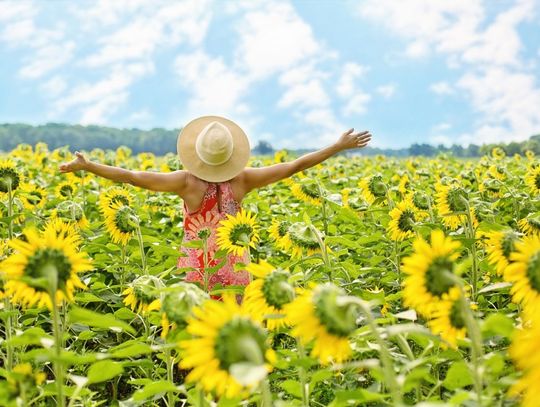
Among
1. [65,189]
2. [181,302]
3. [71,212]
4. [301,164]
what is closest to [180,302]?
[181,302]

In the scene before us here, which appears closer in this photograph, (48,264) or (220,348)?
(220,348)

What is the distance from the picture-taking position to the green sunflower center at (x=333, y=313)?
5.07 ft

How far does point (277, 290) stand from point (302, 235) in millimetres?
1103

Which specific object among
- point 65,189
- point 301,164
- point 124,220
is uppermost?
point 65,189

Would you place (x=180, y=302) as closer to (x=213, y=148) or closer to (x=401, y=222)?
(x=401, y=222)

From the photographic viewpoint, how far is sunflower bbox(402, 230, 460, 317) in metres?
1.65

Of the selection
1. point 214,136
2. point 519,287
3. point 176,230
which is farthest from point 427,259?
point 176,230

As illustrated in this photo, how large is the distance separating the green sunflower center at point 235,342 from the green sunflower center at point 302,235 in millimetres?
1410

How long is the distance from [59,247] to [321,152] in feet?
7.76

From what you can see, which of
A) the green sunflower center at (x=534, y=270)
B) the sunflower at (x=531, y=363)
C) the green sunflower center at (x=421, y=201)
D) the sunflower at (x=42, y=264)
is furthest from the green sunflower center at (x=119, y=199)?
the sunflower at (x=531, y=363)

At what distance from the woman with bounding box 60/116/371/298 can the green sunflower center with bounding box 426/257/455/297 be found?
2.19m

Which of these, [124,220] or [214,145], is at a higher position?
[214,145]

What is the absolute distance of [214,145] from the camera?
12.3 ft

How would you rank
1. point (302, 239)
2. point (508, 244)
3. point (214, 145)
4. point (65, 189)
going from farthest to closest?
1. point (65, 189)
2. point (214, 145)
3. point (302, 239)
4. point (508, 244)
